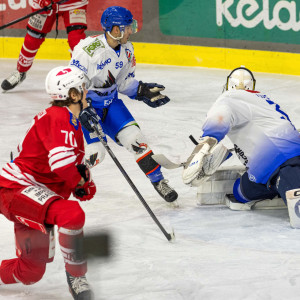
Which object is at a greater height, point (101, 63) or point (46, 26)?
point (101, 63)

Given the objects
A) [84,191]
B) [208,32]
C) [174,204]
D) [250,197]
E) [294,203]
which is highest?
[84,191]

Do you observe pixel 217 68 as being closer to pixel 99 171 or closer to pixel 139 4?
pixel 139 4

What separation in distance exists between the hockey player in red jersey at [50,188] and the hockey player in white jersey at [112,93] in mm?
1113

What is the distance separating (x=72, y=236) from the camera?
9.87 ft

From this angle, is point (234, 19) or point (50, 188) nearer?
point (50, 188)

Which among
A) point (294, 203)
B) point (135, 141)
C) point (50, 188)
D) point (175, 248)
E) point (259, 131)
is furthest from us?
point (135, 141)

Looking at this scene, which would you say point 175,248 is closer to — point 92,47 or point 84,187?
point 84,187

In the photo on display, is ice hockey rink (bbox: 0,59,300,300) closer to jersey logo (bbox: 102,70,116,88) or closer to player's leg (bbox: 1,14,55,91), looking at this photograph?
jersey logo (bbox: 102,70,116,88)

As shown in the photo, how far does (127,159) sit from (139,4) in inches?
131

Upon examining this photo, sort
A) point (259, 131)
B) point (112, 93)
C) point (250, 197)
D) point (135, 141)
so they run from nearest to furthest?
point (259, 131)
point (250, 197)
point (135, 141)
point (112, 93)

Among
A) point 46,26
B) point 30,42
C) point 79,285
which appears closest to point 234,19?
point 46,26

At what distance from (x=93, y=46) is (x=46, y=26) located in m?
2.80

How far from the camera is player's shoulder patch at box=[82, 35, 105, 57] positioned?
4.45 meters

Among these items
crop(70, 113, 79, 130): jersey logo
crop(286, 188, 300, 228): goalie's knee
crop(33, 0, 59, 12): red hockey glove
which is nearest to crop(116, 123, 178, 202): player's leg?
crop(286, 188, 300, 228): goalie's knee
